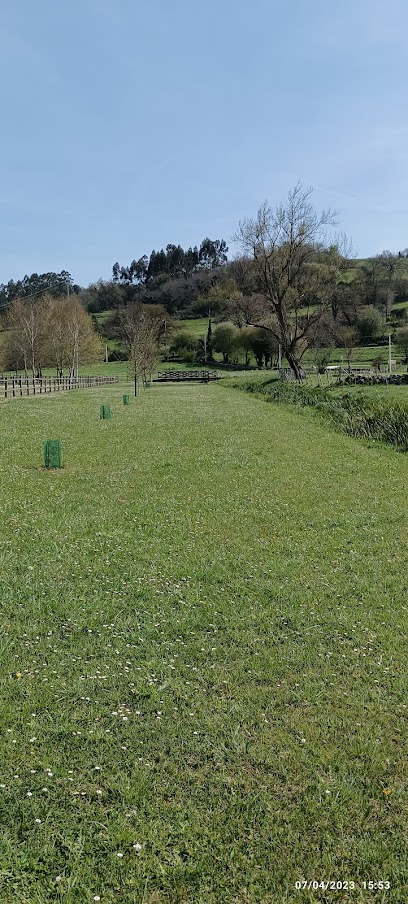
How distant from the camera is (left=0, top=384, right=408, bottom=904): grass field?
3.24m

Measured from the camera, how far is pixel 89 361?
89250 mm

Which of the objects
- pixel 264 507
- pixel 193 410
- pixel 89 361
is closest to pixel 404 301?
pixel 89 361

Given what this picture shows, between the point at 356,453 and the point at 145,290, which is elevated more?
the point at 145,290

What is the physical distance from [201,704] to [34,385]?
5318 cm

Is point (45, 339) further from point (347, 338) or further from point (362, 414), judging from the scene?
point (362, 414)

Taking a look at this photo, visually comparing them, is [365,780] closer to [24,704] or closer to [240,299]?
[24,704]

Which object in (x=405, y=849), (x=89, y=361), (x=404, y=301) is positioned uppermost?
(x=404, y=301)

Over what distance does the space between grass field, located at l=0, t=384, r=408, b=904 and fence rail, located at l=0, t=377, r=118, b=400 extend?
40021 millimetres

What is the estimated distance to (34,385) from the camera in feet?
179

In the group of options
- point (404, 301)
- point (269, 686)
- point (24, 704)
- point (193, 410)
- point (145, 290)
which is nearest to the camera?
point (24, 704)

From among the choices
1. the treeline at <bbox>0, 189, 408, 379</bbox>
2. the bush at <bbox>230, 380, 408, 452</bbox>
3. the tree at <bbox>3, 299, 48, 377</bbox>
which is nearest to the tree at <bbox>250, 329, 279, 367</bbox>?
the treeline at <bbox>0, 189, 408, 379</bbox>

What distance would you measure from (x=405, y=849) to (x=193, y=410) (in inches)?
1316

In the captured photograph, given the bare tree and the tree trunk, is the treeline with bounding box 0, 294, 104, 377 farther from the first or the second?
the tree trunk

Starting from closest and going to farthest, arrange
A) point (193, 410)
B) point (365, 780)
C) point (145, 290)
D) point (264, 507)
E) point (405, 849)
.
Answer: point (405, 849) → point (365, 780) → point (264, 507) → point (193, 410) → point (145, 290)
